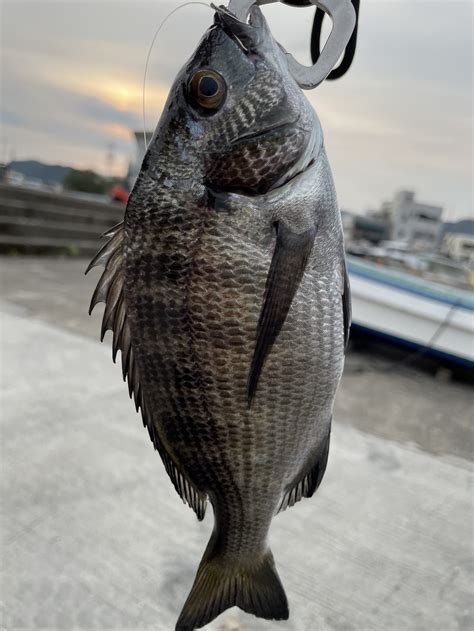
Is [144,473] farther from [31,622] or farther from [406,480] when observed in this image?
[406,480]

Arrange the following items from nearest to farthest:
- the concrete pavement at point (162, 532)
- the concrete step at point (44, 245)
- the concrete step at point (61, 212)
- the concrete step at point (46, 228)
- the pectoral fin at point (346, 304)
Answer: the pectoral fin at point (346, 304) < the concrete pavement at point (162, 532) < the concrete step at point (44, 245) < the concrete step at point (46, 228) < the concrete step at point (61, 212)

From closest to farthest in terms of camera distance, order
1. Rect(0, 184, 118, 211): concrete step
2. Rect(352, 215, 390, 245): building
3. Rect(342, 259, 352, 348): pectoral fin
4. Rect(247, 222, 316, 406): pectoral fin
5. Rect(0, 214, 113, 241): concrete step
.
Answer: Rect(247, 222, 316, 406): pectoral fin < Rect(342, 259, 352, 348): pectoral fin < Rect(0, 214, 113, 241): concrete step < Rect(0, 184, 118, 211): concrete step < Rect(352, 215, 390, 245): building

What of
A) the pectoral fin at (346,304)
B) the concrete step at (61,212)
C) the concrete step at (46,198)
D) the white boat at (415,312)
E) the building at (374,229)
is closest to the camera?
the pectoral fin at (346,304)

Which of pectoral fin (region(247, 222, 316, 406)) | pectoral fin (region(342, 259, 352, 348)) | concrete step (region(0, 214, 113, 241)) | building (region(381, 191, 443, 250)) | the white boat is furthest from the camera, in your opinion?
building (region(381, 191, 443, 250))

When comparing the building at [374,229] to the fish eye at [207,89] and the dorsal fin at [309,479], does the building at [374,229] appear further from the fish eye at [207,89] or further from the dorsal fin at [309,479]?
the fish eye at [207,89]

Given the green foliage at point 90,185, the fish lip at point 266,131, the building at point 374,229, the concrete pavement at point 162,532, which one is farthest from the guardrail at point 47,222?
the building at point 374,229

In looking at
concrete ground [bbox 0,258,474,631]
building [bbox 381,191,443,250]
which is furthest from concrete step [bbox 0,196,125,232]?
building [bbox 381,191,443,250]

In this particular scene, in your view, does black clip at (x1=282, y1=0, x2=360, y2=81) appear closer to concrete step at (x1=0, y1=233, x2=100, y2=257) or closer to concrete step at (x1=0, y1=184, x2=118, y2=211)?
concrete step at (x1=0, y1=233, x2=100, y2=257)

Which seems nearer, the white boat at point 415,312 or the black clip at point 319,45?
the black clip at point 319,45
